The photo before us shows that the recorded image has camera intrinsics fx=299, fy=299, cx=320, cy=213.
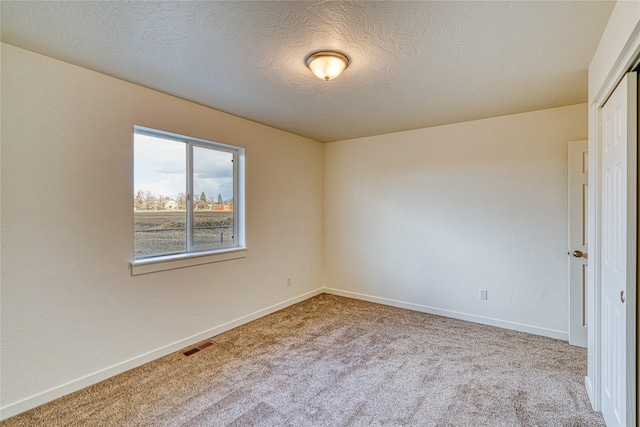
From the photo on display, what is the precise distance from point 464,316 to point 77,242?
4.08 meters

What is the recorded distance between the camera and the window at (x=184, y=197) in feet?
9.16

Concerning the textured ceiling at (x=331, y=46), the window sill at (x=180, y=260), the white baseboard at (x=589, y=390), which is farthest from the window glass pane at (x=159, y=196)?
the white baseboard at (x=589, y=390)

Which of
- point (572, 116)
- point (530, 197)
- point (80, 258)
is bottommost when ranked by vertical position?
point (80, 258)

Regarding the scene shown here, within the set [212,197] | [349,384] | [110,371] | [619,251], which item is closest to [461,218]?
[619,251]

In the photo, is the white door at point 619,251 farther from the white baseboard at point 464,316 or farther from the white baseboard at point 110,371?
the white baseboard at point 110,371

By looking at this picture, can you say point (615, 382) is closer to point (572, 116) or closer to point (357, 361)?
point (357, 361)

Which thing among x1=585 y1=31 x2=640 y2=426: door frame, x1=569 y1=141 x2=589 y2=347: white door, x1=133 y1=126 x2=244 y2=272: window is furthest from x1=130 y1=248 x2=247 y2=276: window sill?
x1=569 y1=141 x2=589 y2=347: white door

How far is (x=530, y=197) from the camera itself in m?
3.35

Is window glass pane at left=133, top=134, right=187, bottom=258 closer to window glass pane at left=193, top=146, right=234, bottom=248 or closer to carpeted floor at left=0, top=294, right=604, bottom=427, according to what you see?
window glass pane at left=193, top=146, right=234, bottom=248

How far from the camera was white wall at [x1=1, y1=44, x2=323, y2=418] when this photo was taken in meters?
2.03

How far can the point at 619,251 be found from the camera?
1642 mm

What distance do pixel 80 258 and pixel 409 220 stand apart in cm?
360

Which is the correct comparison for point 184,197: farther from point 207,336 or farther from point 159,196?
point 207,336

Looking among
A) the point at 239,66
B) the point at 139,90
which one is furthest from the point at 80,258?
the point at 239,66
